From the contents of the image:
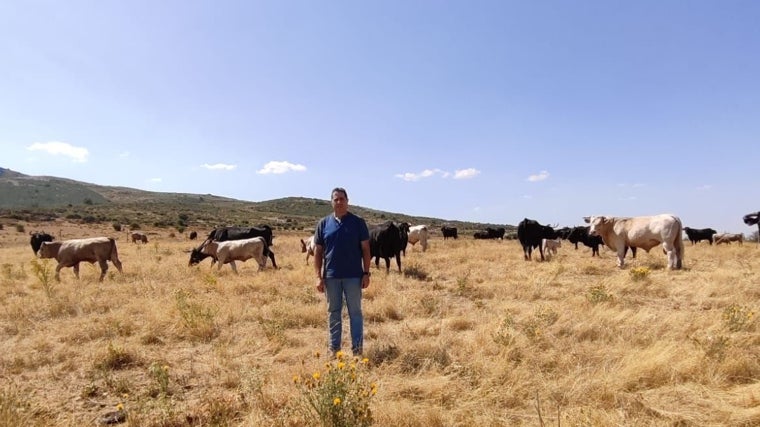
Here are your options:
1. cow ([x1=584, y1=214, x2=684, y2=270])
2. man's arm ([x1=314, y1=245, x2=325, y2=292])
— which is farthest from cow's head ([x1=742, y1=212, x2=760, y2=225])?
man's arm ([x1=314, y1=245, x2=325, y2=292])

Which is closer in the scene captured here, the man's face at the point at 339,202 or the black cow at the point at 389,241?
the man's face at the point at 339,202

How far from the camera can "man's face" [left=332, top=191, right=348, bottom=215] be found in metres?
5.64

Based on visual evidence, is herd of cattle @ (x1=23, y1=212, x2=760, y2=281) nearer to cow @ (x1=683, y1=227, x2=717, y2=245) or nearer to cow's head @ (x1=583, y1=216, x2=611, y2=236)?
cow's head @ (x1=583, y1=216, x2=611, y2=236)

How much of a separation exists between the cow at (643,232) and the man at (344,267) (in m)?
11.2

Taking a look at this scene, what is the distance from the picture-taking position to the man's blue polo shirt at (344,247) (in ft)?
18.3

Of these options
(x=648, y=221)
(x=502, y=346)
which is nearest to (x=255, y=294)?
(x=502, y=346)

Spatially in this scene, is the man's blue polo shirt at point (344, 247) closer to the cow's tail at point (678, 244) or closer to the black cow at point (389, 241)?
the black cow at point (389, 241)

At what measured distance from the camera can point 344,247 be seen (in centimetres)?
561

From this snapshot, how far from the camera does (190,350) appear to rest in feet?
20.5

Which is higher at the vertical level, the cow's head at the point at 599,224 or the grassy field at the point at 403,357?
the cow's head at the point at 599,224

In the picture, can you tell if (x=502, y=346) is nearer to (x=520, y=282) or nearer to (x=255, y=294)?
(x=520, y=282)

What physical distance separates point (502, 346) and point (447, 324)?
1550mm

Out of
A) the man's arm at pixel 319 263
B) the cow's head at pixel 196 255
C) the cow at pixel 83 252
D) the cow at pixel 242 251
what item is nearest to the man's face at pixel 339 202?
the man's arm at pixel 319 263

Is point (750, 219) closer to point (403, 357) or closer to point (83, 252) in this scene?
point (403, 357)
